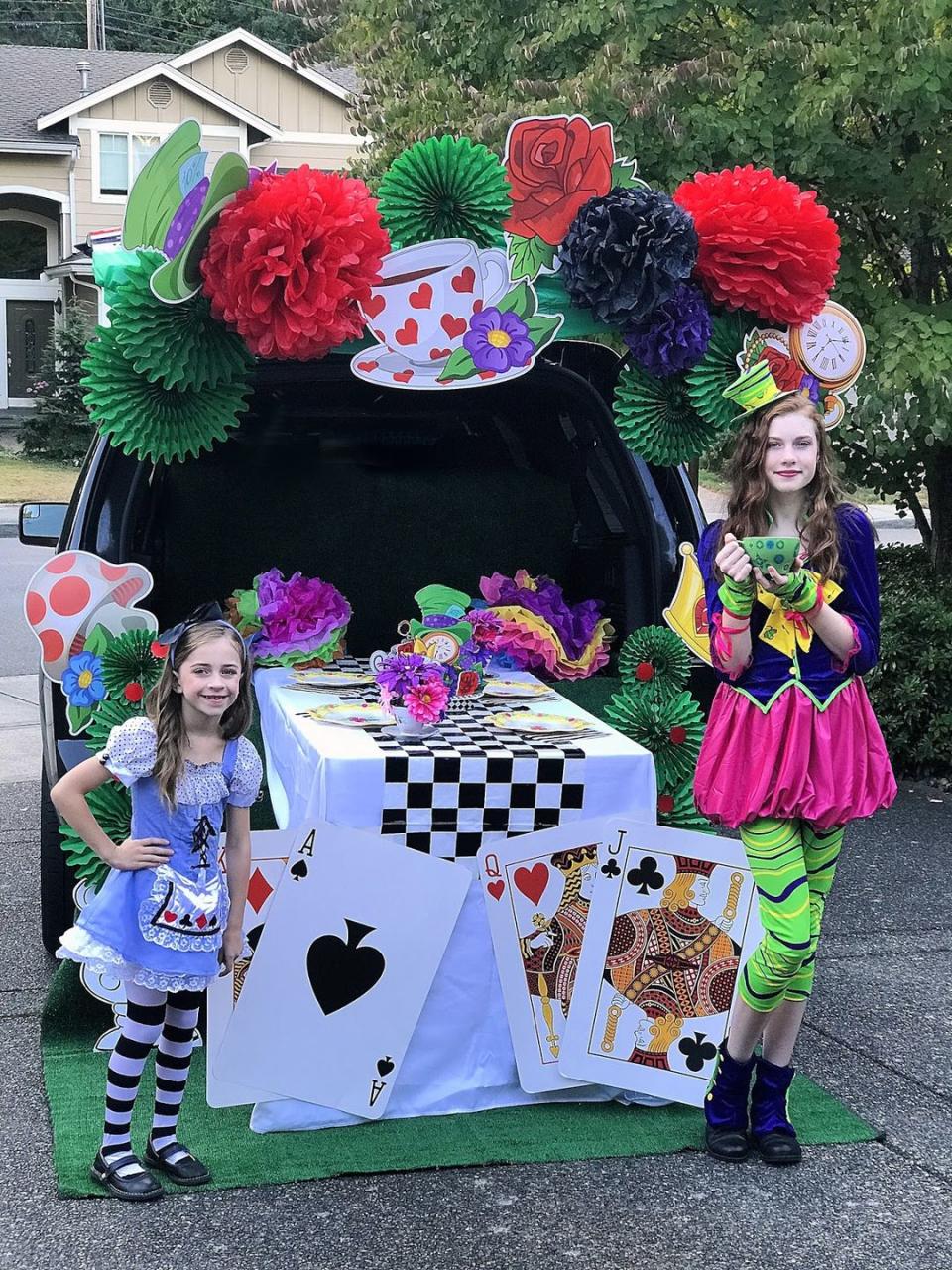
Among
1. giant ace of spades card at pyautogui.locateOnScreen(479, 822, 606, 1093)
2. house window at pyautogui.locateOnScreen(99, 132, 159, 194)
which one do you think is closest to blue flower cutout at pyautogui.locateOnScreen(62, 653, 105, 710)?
giant ace of spades card at pyautogui.locateOnScreen(479, 822, 606, 1093)

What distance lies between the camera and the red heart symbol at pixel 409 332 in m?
3.87

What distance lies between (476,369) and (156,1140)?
2.01 m

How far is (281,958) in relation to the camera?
11.9ft

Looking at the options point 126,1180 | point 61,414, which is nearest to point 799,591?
point 126,1180

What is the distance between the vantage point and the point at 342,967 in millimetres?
3646

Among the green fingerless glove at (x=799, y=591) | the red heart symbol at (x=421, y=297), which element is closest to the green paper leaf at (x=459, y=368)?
the red heart symbol at (x=421, y=297)

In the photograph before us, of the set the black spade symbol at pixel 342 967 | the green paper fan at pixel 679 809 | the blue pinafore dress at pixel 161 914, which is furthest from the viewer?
the green paper fan at pixel 679 809

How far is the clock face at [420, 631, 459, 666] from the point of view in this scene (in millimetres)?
4277

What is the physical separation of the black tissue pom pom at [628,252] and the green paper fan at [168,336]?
88cm

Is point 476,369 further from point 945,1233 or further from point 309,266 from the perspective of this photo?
point 945,1233

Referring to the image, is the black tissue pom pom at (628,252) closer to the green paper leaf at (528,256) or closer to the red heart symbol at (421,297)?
the green paper leaf at (528,256)

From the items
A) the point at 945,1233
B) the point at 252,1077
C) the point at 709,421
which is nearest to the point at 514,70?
the point at 709,421

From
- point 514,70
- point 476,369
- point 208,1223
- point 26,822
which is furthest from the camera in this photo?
point 514,70

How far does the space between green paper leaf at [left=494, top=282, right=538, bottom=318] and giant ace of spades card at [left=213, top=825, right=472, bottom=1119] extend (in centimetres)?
139
